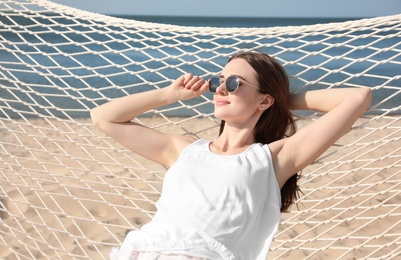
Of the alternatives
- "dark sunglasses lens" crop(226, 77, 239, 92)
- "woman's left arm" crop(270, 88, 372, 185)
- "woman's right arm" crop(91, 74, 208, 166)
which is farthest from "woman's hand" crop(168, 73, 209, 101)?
"woman's left arm" crop(270, 88, 372, 185)

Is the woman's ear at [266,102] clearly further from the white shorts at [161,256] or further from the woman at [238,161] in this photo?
the white shorts at [161,256]

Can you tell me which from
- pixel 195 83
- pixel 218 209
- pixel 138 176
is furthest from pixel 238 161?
pixel 138 176

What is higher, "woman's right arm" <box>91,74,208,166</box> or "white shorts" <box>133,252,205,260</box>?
"woman's right arm" <box>91,74,208,166</box>

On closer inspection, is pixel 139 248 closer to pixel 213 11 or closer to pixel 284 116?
pixel 284 116

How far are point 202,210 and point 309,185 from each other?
8.43 feet

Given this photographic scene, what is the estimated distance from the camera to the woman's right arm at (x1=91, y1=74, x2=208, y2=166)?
180 centimetres

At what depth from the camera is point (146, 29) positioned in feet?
7.81

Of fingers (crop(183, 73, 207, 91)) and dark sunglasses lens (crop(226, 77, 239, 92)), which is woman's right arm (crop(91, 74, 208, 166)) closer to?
fingers (crop(183, 73, 207, 91))

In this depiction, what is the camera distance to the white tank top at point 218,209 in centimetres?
158

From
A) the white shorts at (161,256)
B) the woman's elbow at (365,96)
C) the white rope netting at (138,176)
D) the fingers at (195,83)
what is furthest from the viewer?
the white rope netting at (138,176)

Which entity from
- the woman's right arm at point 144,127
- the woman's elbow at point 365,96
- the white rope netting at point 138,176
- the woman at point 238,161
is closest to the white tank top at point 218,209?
the woman at point 238,161

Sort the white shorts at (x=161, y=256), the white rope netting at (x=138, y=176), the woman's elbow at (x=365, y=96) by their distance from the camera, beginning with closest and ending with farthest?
the white shorts at (x=161, y=256) < the woman's elbow at (x=365, y=96) < the white rope netting at (x=138, y=176)

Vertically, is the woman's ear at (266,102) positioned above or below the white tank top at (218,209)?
above

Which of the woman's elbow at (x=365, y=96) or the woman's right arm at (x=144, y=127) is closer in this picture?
the woman's elbow at (x=365, y=96)
